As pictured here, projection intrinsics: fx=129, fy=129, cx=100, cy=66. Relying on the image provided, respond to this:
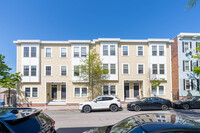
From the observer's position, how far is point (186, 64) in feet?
67.5

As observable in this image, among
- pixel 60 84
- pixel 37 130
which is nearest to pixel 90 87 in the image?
pixel 60 84

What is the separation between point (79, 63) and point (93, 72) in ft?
8.40

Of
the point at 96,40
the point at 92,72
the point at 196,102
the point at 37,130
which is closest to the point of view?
the point at 37,130

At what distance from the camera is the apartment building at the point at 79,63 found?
1875 centimetres

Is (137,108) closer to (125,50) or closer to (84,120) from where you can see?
(84,120)

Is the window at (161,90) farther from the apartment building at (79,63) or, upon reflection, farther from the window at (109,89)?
the window at (109,89)

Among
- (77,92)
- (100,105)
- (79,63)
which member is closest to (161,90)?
(100,105)

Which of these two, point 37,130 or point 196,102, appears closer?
point 37,130

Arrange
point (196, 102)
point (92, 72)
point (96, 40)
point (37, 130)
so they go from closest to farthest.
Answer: point (37, 130), point (196, 102), point (92, 72), point (96, 40)

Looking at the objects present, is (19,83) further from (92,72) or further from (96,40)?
(96,40)

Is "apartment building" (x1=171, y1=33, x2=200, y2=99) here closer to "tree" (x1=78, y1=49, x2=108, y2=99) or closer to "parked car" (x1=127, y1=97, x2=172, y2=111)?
"parked car" (x1=127, y1=97, x2=172, y2=111)

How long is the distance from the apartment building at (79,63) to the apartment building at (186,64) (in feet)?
7.58

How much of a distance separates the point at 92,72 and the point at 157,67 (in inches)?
388

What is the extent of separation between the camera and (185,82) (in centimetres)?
2036
